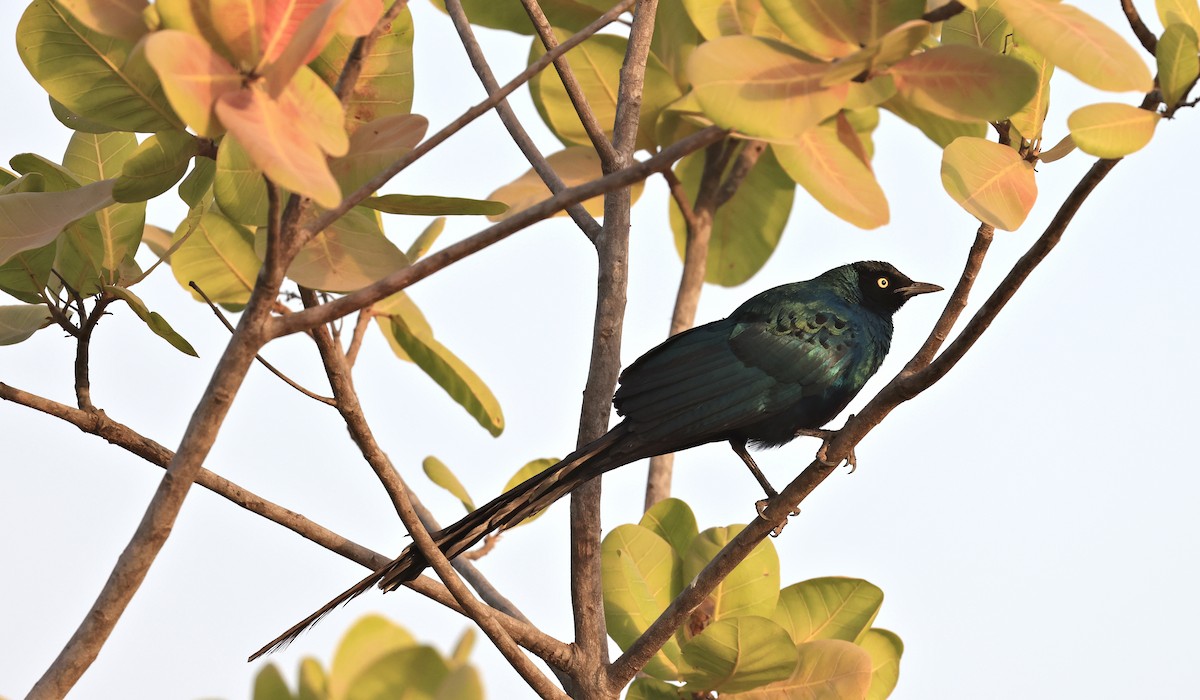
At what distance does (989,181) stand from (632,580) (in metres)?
1.85

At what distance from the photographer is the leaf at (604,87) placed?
4656 millimetres

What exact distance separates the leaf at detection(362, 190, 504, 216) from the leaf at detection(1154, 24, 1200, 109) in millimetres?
1399

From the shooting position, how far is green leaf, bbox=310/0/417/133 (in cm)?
288

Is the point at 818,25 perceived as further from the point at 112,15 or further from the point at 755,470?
the point at 755,470

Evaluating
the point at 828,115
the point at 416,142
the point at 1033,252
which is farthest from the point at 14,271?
the point at 1033,252

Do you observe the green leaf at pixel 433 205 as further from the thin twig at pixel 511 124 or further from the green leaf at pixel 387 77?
the thin twig at pixel 511 124

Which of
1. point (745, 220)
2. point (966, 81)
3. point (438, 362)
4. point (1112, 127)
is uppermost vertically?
point (745, 220)

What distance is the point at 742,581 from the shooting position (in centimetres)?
384

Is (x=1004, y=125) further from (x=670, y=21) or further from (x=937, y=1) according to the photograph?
(x=670, y=21)

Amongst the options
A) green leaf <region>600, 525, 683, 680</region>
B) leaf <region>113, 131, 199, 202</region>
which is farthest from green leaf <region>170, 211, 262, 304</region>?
green leaf <region>600, 525, 683, 680</region>

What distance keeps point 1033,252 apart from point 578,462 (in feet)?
5.94

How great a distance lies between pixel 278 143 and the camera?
1862 mm

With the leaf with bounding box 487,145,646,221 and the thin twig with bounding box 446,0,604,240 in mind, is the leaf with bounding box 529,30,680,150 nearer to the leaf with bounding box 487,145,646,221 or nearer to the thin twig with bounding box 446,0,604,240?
the leaf with bounding box 487,145,646,221

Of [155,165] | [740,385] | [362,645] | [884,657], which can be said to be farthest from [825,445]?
[362,645]
